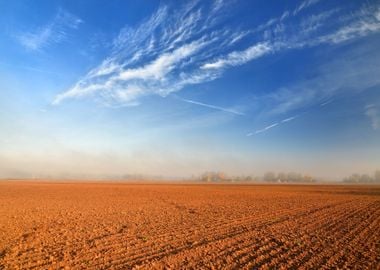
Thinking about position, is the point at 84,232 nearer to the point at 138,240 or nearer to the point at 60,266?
the point at 138,240

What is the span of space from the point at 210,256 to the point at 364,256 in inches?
186

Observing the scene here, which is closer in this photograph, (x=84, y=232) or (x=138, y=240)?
(x=138, y=240)

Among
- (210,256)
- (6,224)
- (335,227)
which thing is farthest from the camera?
(6,224)

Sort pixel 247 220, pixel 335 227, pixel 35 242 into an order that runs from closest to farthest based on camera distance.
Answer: pixel 35 242 < pixel 335 227 < pixel 247 220

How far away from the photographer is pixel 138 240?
36.6ft

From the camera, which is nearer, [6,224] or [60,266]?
[60,266]

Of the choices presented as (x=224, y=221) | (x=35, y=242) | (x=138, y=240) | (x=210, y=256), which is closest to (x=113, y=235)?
(x=138, y=240)

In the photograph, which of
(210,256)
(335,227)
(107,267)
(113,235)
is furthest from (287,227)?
(107,267)

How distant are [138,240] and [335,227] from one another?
939 cm

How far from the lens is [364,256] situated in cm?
893

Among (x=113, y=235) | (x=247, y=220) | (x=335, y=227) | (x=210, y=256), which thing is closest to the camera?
(x=210, y=256)

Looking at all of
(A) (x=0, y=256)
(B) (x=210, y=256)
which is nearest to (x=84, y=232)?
(A) (x=0, y=256)

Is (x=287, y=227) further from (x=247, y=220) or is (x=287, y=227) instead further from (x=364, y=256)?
(x=364, y=256)

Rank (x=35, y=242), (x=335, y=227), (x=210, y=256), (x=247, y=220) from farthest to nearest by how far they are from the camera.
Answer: (x=247, y=220) < (x=335, y=227) < (x=35, y=242) < (x=210, y=256)
